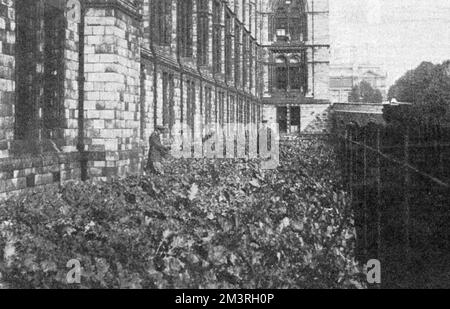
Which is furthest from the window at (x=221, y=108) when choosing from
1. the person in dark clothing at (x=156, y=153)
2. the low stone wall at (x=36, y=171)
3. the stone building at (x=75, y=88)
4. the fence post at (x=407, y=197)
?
the fence post at (x=407, y=197)

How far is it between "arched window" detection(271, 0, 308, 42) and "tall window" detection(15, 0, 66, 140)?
4136cm

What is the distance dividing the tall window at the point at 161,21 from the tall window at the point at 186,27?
1.97 meters

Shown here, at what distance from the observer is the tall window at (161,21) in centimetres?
1887

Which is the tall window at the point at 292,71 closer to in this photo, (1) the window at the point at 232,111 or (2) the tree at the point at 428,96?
(2) the tree at the point at 428,96

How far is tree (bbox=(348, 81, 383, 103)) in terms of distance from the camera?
110 m

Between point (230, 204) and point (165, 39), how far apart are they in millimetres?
14136

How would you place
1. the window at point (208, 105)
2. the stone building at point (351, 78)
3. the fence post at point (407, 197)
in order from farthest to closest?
the stone building at point (351, 78), the window at point (208, 105), the fence post at point (407, 197)

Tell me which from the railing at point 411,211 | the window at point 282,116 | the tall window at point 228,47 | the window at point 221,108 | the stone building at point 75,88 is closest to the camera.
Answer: the railing at point 411,211

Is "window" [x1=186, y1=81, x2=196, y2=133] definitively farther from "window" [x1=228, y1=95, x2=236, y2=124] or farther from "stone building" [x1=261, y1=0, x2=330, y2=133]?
"stone building" [x1=261, y1=0, x2=330, y2=133]

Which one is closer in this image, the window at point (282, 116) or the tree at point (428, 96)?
the tree at point (428, 96)

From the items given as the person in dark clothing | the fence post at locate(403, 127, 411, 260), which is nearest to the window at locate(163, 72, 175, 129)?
the person in dark clothing

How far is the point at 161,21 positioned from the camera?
20109 mm

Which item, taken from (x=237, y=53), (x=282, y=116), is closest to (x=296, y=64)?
(x=282, y=116)

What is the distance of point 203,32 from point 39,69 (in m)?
15.8
